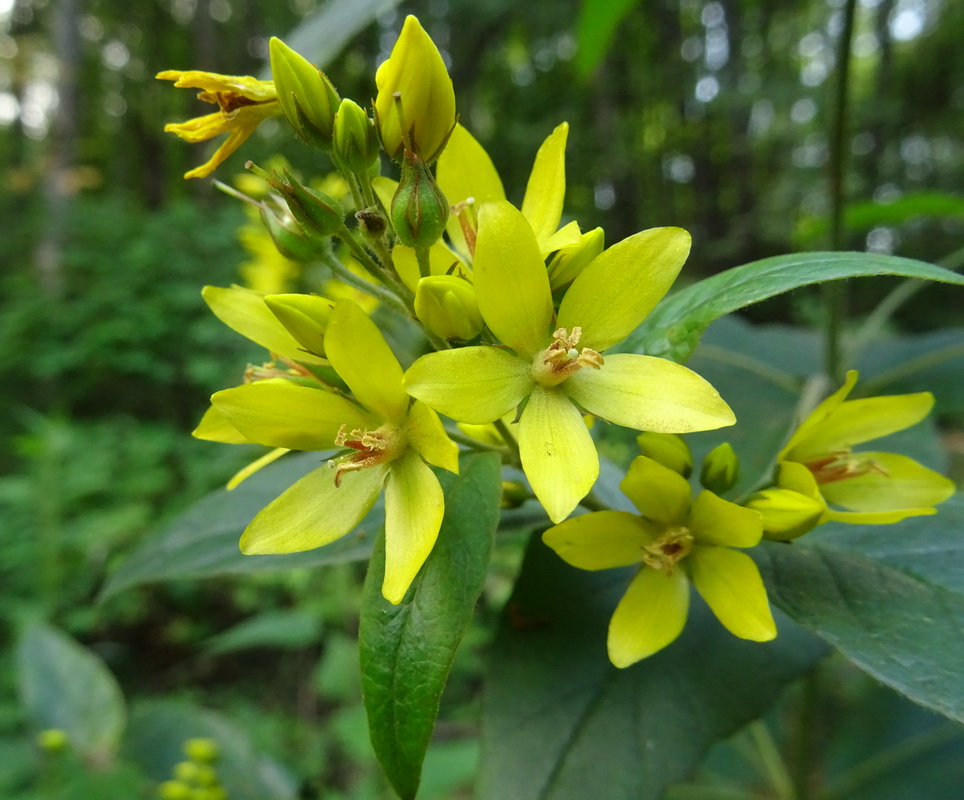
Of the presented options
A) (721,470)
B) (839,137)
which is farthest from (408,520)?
Answer: (839,137)

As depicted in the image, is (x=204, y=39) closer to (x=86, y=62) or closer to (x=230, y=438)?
(x=86, y=62)

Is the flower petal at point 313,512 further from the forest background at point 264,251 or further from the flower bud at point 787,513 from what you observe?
the forest background at point 264,251

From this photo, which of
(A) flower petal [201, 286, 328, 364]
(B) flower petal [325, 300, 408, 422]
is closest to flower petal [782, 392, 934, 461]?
(B) flower petal [325, 300, 408, 422]

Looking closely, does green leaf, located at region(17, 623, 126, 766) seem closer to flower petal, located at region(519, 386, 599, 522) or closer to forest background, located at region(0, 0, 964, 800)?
forest background, located at region(0, 0, 964, 800)

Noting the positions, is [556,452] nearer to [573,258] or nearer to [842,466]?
[573,258]

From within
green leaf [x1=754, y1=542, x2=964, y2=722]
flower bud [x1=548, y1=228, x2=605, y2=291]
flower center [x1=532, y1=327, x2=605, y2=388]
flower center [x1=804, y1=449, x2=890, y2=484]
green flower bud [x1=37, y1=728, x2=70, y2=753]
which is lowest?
green flower bud [x1=37, y1=728, x2=70, y2=753]

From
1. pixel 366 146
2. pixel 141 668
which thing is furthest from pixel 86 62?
pixel 366 146

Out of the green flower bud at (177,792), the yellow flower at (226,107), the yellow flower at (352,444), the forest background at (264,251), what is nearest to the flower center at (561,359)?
the yellow flower at (352,444)
